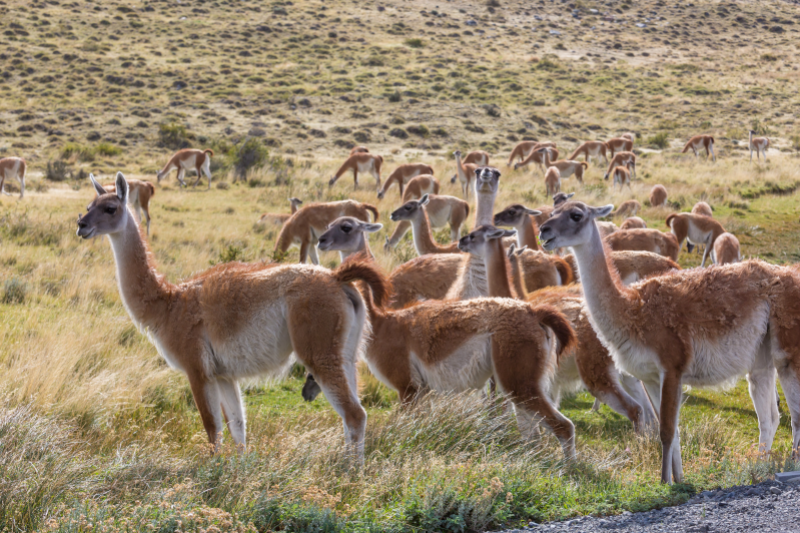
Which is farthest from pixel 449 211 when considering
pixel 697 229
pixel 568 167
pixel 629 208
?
pixel 568 167

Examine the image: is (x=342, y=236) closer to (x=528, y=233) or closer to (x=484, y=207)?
(x=484, y=207)

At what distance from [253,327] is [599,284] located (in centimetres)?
254

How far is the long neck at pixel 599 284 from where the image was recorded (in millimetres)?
5402

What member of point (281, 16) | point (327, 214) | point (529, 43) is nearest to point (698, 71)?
point (529, 43)

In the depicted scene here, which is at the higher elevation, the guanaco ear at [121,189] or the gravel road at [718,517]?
the guanaco ear at [121,189]

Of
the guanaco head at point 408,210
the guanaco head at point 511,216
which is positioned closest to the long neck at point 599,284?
the guanaco head at point 511,216

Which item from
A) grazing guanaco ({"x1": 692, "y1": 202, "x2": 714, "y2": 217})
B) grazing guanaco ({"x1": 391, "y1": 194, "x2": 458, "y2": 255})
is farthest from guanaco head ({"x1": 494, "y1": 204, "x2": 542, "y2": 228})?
grazing guanaco ({"x1": 692, "y1": 202, "x2": 714, "y2": 217})

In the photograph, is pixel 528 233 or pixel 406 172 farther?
pixel 406 172

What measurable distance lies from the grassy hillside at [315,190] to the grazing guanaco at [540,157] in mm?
738

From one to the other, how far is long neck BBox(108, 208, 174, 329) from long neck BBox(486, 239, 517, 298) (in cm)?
299

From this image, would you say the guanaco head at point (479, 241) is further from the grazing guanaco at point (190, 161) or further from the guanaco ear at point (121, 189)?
Result: the grazing guanaco at point (190, 161)

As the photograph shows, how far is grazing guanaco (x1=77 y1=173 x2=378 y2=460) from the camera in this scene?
5246 mm

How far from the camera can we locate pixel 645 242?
10.9 meters

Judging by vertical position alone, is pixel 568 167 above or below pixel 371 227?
below
